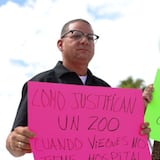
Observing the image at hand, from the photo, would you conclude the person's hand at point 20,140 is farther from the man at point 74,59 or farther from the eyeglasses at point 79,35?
the eyeglasses at point 79,35

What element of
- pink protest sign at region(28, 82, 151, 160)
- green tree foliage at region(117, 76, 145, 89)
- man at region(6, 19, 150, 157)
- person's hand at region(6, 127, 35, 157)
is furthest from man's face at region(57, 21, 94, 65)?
green tree foliage at region(117, 76, 145, 89)

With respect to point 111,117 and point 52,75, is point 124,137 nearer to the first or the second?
point 111,117

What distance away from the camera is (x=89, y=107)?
2.73 m

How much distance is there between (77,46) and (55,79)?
0.80 feet

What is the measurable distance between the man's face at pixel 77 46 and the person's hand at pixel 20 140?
664 mm

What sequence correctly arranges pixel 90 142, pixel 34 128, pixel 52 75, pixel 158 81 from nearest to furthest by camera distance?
pixel 34 128
pixel 90 142
pixel 52 75
pixel 158 81

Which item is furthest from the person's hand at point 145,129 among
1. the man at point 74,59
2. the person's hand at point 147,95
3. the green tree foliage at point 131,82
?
the green tree foliage at point 131,82

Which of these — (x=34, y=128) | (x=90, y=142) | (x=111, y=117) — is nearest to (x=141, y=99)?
(x=111, y=117)

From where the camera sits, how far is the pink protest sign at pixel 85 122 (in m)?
2.55

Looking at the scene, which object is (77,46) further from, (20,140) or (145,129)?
(20,140)

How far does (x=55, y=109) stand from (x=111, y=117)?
37cm

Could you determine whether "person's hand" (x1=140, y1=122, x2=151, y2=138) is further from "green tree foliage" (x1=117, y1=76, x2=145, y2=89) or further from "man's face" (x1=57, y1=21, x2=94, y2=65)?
"green tree foliage" (x1=117, y1=76, x2=145, y2=89)

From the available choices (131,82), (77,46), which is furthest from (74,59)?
(131,82)

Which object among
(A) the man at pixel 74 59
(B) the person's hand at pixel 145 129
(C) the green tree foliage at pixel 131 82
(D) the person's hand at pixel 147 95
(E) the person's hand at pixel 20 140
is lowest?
(E) the person's hand at pixel 20 140
